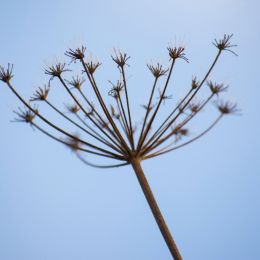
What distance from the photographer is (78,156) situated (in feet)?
35.7

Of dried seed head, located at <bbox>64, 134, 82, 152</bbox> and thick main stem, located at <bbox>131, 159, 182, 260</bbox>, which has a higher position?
dried seed head, located at <bbox>64, 134, 82, 152</bbox>

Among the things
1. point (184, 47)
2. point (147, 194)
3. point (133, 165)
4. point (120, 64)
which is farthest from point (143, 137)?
point (184, 47)

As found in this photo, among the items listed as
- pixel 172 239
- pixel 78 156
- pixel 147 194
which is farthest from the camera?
pixel 78 156

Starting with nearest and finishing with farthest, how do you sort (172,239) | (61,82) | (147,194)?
(172,239), (147,194), (61,82)

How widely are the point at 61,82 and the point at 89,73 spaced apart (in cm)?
74

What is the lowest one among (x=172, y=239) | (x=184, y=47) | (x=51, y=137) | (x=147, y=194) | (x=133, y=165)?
(x=172, y=239)

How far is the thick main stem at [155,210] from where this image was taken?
769cm

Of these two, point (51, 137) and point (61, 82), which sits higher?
point (61, 82)

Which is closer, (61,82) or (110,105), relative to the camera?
(61,82)

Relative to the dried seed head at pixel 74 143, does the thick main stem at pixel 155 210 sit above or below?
below

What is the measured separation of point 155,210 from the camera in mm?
8172

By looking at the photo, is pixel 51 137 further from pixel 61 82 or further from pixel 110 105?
pixel 110 105

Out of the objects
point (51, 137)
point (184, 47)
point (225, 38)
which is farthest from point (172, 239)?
point (225, 38)

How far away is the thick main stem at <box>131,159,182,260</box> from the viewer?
303 inches
